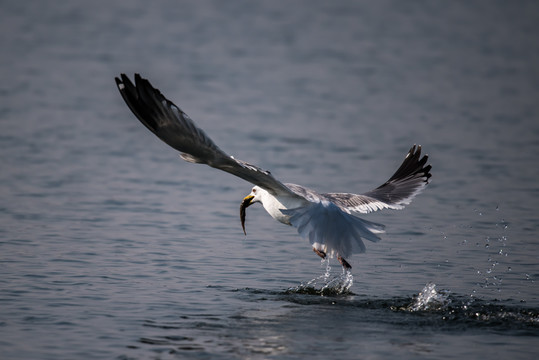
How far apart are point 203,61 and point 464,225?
16155 mm

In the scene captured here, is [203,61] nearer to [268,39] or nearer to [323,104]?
[268,39]

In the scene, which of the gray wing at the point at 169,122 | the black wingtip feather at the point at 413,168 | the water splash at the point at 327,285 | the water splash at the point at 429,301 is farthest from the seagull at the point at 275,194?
the water splash at the point at 429,301

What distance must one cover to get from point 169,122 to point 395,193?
342cm

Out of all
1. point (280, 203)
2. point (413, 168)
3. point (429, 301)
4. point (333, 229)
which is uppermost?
point (413, 168)

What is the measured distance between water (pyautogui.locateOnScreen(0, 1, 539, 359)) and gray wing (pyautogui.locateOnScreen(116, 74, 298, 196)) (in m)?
1.35

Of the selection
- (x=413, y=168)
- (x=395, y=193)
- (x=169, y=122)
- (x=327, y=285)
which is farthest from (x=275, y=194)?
(x=413, y=168)

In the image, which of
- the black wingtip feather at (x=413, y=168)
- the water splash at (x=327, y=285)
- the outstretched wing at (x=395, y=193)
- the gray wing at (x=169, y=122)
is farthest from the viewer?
the black wingtip feather at (x=413, y=168)

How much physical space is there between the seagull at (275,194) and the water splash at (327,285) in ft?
0.50

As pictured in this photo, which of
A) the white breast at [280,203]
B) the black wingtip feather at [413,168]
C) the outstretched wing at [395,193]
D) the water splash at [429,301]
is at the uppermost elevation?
the black wingtip feather at [413,168]

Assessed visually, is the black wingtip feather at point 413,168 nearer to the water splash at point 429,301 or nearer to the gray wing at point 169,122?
the water splash at point 429,301

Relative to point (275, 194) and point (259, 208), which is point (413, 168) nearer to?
point (275, 194)

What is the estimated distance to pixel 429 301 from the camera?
843 cm

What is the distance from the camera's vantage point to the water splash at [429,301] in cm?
833

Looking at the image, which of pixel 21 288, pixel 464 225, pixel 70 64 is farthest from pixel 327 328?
pixel 70 64
